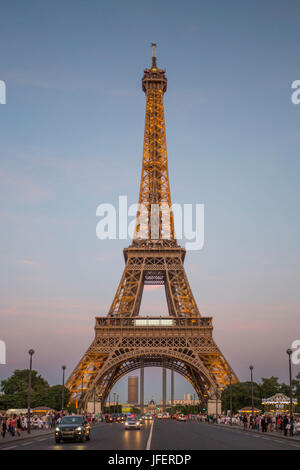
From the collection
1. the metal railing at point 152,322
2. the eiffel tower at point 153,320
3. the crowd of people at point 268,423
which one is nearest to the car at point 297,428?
the crowd of people at point 268,423

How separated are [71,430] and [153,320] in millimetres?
55551

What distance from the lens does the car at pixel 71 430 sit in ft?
108

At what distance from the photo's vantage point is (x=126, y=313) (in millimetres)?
90125

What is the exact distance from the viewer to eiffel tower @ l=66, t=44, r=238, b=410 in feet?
272

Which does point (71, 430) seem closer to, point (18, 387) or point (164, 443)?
point (164, 443)

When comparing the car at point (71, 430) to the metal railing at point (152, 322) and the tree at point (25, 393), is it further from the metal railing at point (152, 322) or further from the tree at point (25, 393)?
the metal railing at point (152, 322)

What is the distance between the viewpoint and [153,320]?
290 ft

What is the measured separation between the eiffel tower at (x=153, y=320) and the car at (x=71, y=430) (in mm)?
44380

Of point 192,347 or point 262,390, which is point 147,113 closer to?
point 192,347

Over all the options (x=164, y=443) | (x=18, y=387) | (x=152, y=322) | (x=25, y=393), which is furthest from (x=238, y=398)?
(x=18, y=387)

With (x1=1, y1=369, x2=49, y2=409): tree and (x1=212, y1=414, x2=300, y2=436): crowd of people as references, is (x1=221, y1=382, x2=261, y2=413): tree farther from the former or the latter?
(x1=1, y1=369, x2=49, y2=409): tree
